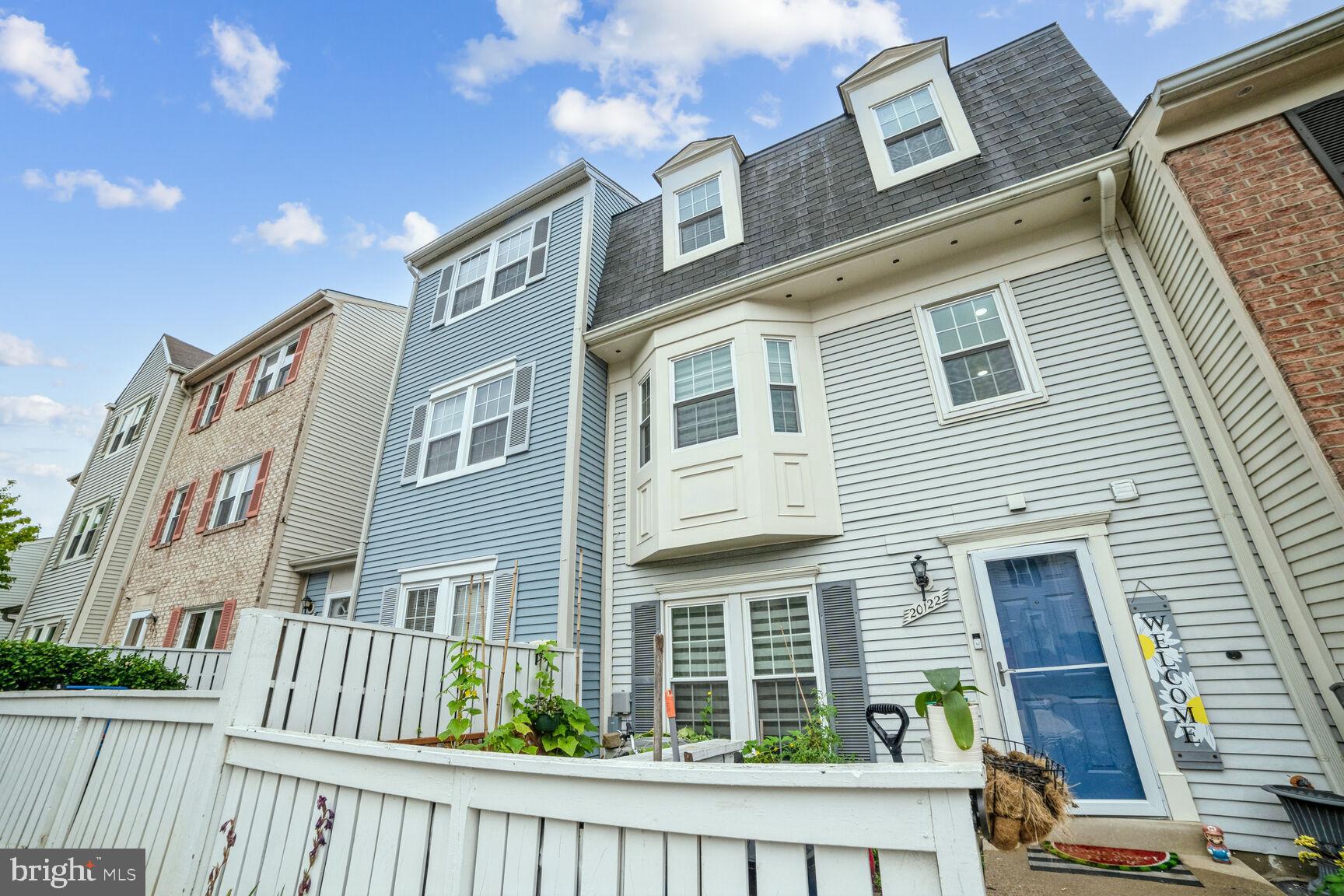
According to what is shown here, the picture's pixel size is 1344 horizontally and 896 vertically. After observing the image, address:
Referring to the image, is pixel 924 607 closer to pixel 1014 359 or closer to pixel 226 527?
pixel 1014 359

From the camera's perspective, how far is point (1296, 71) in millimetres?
4367

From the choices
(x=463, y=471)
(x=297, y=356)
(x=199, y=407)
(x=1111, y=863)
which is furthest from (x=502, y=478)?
(x=199, y=407)

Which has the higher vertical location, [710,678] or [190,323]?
[190,323]

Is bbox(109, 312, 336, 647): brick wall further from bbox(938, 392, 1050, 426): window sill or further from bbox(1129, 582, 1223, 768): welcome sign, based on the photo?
bbox(1129, 582, 1223, 768): welcome sign

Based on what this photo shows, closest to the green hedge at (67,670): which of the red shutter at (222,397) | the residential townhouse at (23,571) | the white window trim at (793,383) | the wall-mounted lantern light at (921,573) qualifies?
the red shutter at (222,397)

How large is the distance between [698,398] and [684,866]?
5698mm

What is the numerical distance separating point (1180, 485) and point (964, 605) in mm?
2028

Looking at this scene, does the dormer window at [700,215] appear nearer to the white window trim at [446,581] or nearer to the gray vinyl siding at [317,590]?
the white window trim at [446,581]

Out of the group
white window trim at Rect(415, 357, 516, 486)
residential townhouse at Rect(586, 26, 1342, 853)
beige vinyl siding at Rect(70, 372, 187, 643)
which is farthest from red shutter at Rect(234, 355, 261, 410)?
residential townhouse at Rect(586, 26, 1342, 853)

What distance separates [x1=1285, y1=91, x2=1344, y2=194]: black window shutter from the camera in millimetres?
4117

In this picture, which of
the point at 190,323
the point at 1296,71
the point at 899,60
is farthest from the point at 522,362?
the point at 190,323

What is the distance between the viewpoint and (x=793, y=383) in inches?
261

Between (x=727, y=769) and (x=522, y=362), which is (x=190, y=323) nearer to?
(x=522, y=362)

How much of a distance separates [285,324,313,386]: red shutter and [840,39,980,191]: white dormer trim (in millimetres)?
11847
